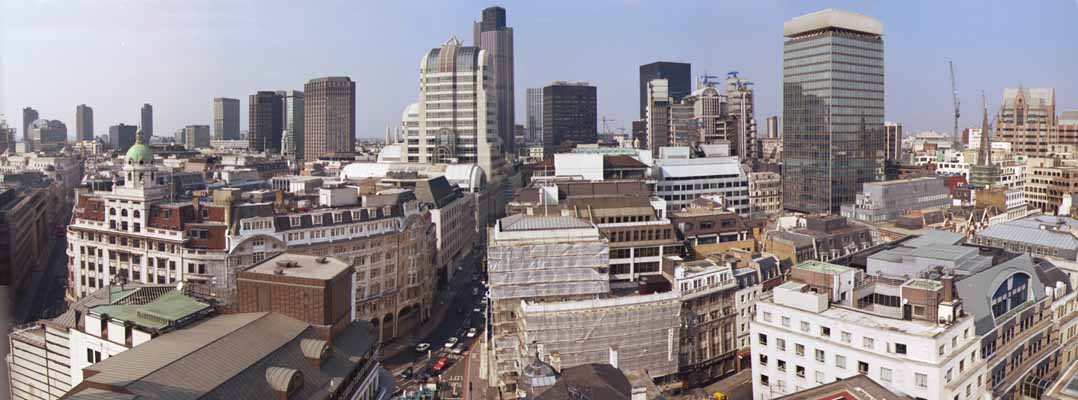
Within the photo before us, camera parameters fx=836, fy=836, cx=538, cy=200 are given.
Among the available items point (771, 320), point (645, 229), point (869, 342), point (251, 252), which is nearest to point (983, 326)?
point (869, 342)

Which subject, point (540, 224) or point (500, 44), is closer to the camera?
point (540, 224)

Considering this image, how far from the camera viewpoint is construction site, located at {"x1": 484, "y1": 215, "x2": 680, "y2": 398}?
2708 cm

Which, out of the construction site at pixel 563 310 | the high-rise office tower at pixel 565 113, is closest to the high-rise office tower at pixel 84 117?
the construction site at pixel 563 310

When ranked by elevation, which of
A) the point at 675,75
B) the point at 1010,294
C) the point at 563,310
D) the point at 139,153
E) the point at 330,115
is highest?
the point at 675,75

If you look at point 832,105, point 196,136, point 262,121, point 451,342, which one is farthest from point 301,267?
point 196,136

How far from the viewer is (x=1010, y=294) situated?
25.6 meters

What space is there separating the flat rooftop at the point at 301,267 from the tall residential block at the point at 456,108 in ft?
170

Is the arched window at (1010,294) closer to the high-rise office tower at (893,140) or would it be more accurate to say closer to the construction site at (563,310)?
the construction site at (563,310)

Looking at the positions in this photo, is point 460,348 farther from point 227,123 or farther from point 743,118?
point 227,123

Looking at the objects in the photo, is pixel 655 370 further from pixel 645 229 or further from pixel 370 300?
pixel 370 300

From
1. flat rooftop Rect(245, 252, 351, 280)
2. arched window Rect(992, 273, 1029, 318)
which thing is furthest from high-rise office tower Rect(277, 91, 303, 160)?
arched window Rect(992, 273, 1029, 318)

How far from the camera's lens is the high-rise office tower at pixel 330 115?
155 meters

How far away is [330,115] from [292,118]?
58.8ft

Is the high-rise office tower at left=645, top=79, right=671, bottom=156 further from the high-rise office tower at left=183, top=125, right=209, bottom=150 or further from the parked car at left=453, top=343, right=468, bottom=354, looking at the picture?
the parked car at left=453, top=343, right=468, bottom=354
